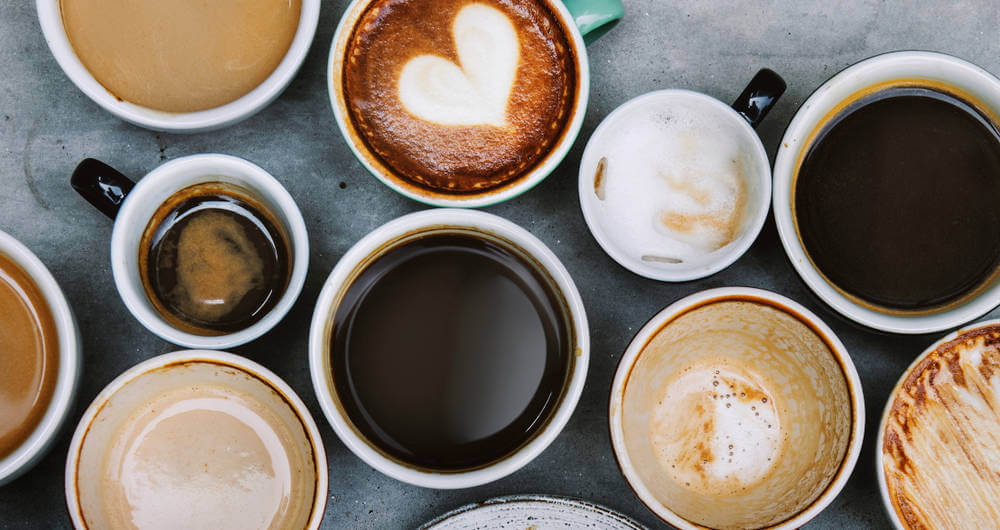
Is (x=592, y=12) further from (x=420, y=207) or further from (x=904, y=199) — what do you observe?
(x=904, y=199)

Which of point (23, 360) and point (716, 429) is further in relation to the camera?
point (716, 429)

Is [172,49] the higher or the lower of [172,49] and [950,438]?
the higher

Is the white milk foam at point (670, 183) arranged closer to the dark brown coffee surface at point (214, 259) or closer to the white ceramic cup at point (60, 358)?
the dark brown coffee surface at point (214, 259)

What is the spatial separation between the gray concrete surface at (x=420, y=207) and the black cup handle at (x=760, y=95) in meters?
0.13

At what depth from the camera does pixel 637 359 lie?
3.15 ft


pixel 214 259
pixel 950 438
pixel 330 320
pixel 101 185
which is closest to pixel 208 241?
pixel 214 259

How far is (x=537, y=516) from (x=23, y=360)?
0.77 metres

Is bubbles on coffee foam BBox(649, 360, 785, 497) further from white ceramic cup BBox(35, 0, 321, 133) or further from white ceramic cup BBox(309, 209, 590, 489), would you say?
white ceramic cup BBox(35, 0, 321, 133)

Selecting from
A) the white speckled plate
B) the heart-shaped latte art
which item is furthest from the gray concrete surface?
the heart-shaped latte art

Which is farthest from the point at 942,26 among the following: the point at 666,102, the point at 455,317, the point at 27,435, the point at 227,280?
the point at 27,435

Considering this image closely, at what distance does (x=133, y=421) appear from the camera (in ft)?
3.27

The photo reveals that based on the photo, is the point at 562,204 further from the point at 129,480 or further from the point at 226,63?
the point at 129,480

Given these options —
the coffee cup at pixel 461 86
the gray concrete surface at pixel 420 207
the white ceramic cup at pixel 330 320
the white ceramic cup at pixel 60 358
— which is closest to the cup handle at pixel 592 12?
the coffee cup at pixel 461 86

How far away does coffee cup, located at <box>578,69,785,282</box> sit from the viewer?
1045mm
